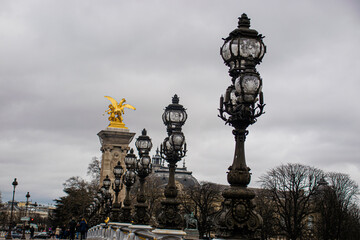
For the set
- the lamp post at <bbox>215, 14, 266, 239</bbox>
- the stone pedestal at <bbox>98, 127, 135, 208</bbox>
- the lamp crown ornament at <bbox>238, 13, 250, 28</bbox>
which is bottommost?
the lamp post at <bbox>215, 14, 266, 239</bbox>

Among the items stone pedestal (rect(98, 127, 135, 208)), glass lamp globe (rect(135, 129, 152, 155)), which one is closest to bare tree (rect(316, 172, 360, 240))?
stone pedestal (rect(98, 127, 135, 208))

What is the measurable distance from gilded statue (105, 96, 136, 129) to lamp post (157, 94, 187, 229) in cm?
4797

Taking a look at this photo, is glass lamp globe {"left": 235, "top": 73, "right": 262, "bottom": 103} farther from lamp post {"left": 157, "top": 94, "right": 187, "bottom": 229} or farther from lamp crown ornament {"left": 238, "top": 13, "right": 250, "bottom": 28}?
lamp post {"left": 157, "top": 94, "right": 187, "bottom": 229}

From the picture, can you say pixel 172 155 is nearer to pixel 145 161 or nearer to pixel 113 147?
pixel 145 161

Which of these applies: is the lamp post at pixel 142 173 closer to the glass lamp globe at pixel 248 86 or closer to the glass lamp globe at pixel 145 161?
the glass lamp globe at pixel 145 161

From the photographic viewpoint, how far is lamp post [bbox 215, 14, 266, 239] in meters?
7.67

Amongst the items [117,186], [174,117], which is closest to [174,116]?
[174,117]

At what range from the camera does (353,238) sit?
70.4 meters

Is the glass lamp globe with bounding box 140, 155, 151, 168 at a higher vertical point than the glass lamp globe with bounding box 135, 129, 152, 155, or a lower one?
lower

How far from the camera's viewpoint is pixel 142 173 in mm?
18766

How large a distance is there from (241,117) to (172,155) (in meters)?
6.29

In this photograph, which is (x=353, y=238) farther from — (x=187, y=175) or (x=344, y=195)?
(x=187, y=175)

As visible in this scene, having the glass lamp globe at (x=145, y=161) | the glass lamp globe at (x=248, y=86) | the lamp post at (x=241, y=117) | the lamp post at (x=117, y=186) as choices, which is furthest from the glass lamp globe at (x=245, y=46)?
the lamp post at (x=117, y=186)

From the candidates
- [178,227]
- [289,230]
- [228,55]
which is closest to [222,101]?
[228,55]
